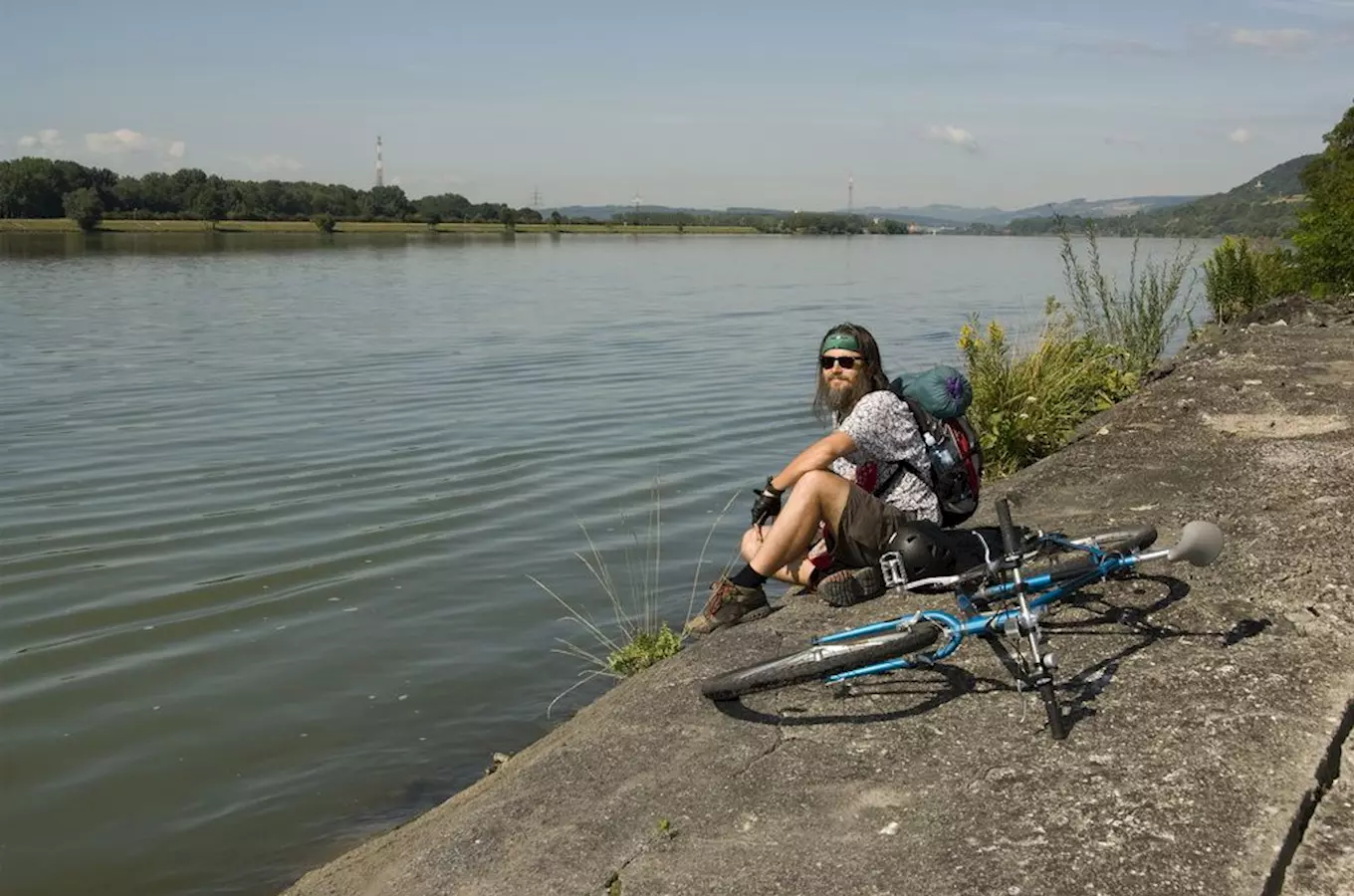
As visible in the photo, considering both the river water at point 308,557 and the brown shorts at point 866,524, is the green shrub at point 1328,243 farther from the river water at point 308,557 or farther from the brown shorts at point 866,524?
the brown shorts at point 866,524

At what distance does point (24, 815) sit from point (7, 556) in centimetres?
428

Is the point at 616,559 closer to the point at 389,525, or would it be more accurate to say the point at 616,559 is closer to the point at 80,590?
the point at 389,525

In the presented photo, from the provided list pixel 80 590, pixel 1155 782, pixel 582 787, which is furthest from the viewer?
pixel 80 590

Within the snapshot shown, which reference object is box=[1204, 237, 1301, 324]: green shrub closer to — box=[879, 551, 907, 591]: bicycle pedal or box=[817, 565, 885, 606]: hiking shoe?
box=[817, 565, 885, 606]: hiking shoe

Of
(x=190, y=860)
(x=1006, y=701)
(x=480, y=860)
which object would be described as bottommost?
(x=190, y=860)

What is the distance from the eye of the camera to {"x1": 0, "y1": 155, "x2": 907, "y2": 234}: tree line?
128500mm

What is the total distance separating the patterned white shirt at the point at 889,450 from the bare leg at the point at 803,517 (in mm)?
179

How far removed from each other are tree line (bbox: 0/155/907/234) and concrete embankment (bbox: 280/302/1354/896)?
127419 mm

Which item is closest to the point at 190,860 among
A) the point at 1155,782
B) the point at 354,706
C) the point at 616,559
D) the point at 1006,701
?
the point at 354,706

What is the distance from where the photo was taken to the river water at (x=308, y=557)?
5.83m

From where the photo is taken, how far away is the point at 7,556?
366 inches

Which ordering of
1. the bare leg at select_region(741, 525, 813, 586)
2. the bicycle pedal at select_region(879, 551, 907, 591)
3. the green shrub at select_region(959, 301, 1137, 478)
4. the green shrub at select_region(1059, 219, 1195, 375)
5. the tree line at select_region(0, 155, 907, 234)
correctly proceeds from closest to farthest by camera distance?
the bicycle pedal at select_region(879, 551, 907, 591) → the bare leg at select_region(741, 525, 813, 586) → the green shrub at select_region(959, 301, 1137, 478) → the green shrub at select_region(1059, 219, 1195, 375) → the tree line at select_region(0, 155, 907, 234)

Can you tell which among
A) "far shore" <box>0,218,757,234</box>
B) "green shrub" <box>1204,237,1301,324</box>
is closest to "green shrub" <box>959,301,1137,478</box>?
"green shrub" <box>1204,237,1301,324</box>

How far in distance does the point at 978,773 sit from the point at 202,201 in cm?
14158
